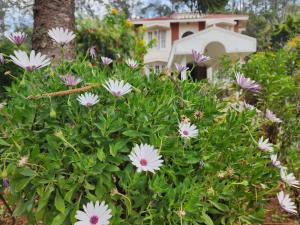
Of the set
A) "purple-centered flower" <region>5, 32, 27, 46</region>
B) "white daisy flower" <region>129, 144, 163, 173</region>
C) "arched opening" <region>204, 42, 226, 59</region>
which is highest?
"purple-centered flower" <region>5, 32, 27, 46</region>

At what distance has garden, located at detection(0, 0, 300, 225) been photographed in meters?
1.01

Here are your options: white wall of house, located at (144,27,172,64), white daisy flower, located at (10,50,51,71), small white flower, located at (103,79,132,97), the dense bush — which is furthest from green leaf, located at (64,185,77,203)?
white wall of house, located at (144,27,172,64)

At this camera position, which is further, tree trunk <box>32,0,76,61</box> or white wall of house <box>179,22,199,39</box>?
white wall of house <box>179,22,199,39</box>

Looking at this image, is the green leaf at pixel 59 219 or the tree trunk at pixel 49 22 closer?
the green leaf at pixel 59 219

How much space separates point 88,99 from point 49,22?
1.66 m

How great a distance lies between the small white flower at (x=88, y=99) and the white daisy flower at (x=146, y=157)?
15 centimetres

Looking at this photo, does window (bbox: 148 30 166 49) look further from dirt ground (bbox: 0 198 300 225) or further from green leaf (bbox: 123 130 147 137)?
green leaf (bbox: 123 130 147 137)

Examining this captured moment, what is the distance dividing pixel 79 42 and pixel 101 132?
7.48 meters

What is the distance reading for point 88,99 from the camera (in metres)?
1.05

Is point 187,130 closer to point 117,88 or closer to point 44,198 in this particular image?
point 117,88

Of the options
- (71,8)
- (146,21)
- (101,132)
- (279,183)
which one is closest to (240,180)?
(279,183)

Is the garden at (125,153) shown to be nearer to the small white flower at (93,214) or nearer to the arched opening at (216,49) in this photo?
the small white flower at (93,214)

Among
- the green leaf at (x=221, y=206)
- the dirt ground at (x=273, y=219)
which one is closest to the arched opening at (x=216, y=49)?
the dirt ground at (x=273, y=219)

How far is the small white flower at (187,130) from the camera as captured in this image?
1.09 m
